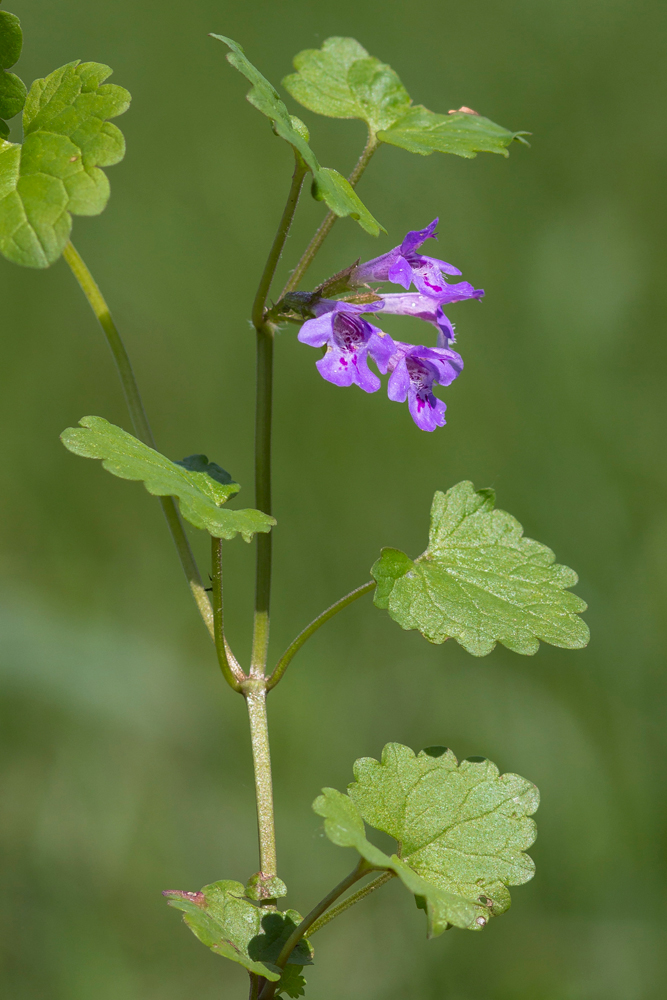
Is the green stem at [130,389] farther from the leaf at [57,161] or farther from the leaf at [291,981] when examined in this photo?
the leaf at [291,981]

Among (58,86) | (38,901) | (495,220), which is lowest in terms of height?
(38,901)

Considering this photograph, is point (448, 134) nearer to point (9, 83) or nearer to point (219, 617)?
point (9, 83)

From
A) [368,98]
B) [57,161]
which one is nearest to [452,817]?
[57,161]

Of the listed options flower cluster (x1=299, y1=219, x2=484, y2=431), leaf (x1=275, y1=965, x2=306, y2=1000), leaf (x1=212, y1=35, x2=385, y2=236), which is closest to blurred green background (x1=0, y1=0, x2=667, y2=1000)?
leaf (x1=275, y1=965, x2=306, y2=1000)

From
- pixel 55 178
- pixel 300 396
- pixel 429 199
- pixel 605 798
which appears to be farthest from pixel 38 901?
pixel 429 199

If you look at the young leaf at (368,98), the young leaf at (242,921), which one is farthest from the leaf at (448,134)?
the young leaf at (242,921)

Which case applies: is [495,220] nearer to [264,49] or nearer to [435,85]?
[435,85]
